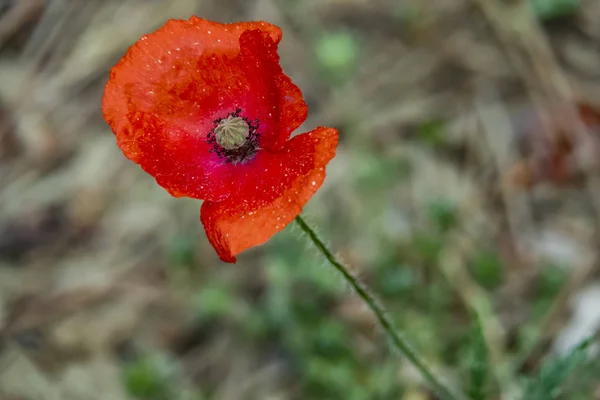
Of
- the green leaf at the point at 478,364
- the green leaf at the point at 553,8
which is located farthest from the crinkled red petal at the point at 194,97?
the green leaf at the point at 553,8

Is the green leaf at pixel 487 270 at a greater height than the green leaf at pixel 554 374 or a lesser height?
lesser

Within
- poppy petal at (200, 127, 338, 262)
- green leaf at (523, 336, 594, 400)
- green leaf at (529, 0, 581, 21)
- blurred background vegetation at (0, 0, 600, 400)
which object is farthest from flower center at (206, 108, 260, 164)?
green leaf at (529, 0, 581, 21)

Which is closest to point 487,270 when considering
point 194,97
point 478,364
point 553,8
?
point 478,364

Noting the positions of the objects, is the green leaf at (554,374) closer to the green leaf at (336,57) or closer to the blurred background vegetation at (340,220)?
the blurred background vegetation at (340,220)

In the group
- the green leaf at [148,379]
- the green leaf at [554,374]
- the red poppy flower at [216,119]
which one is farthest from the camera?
the green leaf at [148,379]

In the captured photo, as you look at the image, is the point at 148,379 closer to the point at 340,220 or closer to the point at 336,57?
Answer: the point at 340,220

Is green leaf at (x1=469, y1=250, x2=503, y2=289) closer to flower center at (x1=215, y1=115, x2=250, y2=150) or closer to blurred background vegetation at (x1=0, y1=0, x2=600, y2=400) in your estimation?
blurred background vegetation at (x1=0, y1=0, x2=600, y2=400)

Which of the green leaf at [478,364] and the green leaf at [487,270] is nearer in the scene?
the green leaf at [478,364]

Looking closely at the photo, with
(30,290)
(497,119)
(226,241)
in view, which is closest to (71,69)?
(30,290)
